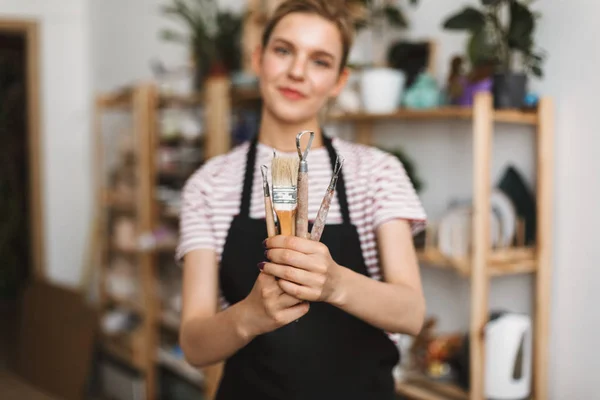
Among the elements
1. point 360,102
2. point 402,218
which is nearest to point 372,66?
point 360,102

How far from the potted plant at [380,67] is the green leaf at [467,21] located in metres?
0.23

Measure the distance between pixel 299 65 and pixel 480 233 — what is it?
0.89 metres

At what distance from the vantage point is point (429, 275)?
231 centimetres

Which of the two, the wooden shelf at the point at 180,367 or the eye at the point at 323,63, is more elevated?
the eye at the point at 323,63

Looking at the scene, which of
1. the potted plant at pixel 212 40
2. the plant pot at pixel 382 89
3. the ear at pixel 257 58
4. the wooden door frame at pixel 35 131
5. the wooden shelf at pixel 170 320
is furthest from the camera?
the wooden door frame at pixel 35 131

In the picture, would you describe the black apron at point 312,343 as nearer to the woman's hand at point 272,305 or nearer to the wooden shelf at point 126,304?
the woman's hand at point 272,305

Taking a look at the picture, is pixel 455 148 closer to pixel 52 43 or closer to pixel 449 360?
pixel 449 360

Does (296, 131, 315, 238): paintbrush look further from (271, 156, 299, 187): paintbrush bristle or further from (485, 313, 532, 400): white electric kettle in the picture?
(485, 313, 532, 400): white electric kettle

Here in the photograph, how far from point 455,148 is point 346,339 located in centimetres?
125

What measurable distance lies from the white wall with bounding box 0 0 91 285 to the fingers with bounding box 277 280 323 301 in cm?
439

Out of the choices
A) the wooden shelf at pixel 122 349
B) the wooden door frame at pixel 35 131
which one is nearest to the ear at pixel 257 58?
the wooden shelf at pixel 122 349

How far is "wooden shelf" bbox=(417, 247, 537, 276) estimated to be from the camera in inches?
70.9

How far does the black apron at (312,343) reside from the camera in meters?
1.10

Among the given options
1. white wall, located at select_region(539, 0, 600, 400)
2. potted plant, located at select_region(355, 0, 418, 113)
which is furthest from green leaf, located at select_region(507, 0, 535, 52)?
potted plant, located at select_region(355, 0, 418, 113)
